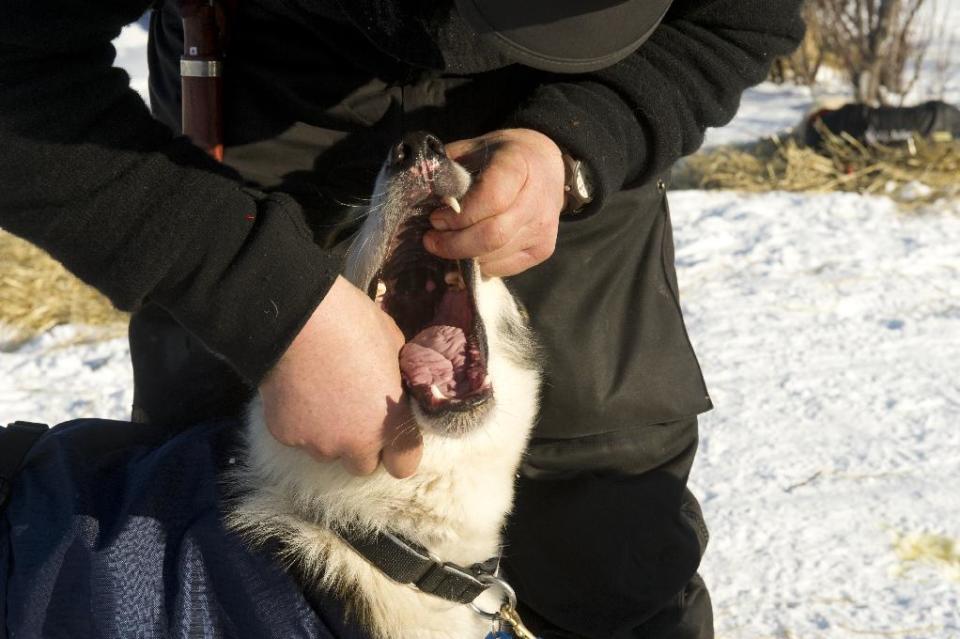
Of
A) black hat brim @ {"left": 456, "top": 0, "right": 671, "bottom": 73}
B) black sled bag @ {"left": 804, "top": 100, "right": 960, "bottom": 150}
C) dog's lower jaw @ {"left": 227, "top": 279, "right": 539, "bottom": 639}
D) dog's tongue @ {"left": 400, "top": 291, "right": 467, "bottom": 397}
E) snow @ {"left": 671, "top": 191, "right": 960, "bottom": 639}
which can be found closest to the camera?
black hat brim @ {"left": 456, "top": 0, "right": 671, "bottom": 73}

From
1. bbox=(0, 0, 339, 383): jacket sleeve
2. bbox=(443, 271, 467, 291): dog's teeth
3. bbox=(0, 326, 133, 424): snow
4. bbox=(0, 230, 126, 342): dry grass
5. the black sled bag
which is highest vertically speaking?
bbox=(0, 0, 339, 383): jacket sleeve

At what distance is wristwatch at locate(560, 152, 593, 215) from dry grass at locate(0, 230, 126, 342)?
2810 millimetres

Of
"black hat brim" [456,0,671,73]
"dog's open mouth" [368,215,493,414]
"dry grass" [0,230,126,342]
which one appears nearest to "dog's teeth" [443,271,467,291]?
"dog's open mouth" [368,215,493,414]

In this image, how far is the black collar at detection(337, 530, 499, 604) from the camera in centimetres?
180

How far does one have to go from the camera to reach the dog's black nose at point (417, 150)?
5.17 ft

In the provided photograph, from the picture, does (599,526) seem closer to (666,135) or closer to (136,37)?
(666,135)

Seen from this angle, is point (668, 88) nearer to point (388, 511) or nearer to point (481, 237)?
point (481, 237)

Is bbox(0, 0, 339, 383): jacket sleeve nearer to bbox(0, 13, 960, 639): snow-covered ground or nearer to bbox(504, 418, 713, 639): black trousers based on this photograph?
bbox(504, 418, 713, 639): black trousers

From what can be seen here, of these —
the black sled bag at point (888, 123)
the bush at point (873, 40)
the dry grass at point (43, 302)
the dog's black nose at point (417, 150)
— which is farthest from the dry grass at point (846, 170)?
the dog's black nose at point (417, 150)

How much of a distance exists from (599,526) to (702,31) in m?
1.06

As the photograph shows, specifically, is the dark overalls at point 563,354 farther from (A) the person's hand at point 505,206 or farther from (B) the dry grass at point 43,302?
(B) the dry grass at point 43,302

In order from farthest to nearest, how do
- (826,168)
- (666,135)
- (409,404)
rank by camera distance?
(826,168), (666,135), (409,404)

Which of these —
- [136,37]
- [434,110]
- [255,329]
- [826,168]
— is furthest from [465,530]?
[136,37]

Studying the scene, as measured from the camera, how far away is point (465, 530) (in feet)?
6.30
